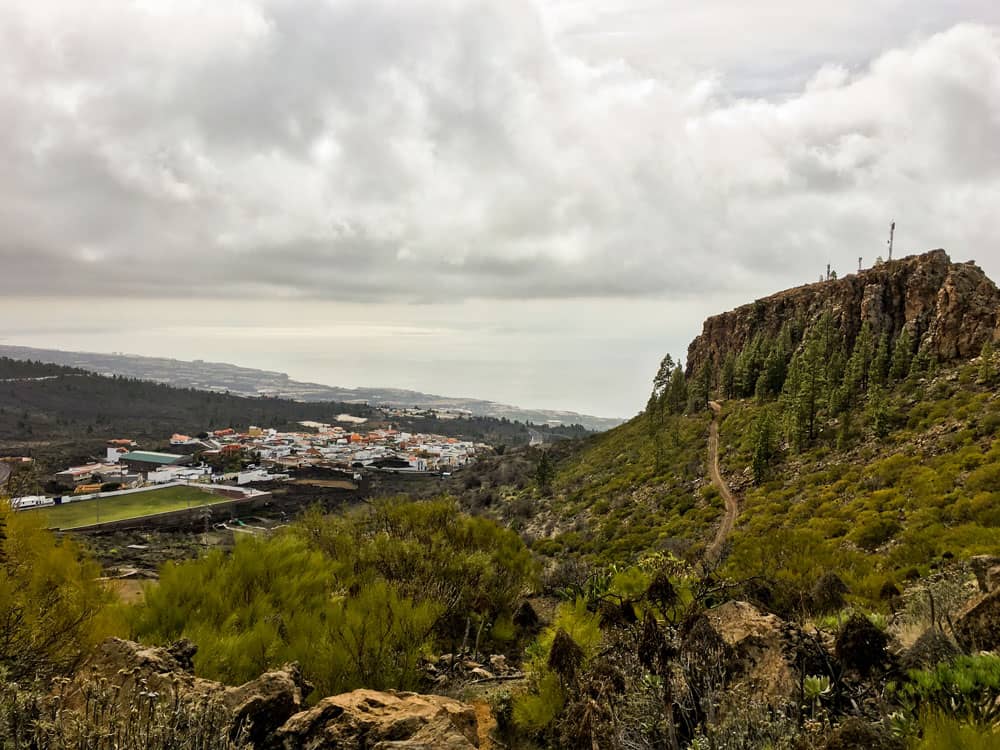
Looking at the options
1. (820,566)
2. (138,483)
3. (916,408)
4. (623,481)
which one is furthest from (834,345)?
(138,483)

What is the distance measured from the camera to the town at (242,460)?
67375 mm

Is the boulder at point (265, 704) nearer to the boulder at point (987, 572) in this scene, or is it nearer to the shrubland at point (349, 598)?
the shrubland at point (349, 598)

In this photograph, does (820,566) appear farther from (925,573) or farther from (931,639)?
(931,639)

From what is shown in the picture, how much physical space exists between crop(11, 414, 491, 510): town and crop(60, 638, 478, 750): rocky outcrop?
5966 centimetres

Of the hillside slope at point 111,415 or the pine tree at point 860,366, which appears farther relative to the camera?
the hillside slope at point 111,415

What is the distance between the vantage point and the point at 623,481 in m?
39.9

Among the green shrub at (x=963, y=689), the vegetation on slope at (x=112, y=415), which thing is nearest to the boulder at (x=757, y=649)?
the green shrub at (x=963, y=689)

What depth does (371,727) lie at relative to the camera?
16.8 feet

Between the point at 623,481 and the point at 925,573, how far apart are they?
28446 millimetres

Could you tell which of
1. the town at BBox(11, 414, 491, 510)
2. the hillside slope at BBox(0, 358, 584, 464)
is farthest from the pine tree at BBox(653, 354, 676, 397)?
the hillside slope at BBox(0, 358, 584, 464)

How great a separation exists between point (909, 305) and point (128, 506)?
250 feet

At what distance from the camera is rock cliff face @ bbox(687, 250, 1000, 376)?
33.2m

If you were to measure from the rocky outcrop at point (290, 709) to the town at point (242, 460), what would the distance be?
59657mm

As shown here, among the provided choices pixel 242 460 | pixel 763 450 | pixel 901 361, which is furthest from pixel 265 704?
pixel 242 460
